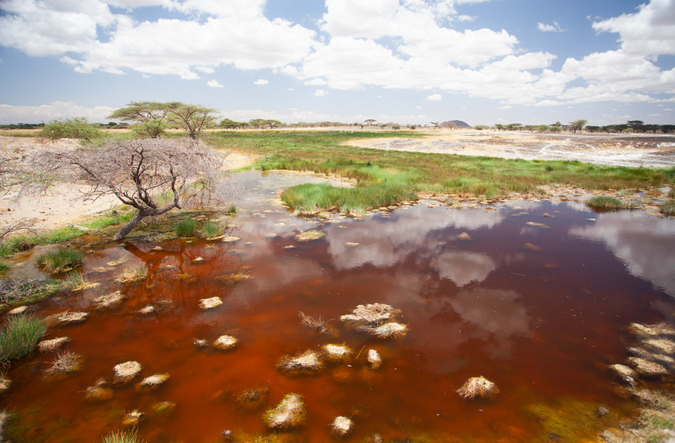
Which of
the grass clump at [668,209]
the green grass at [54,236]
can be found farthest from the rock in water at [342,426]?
the grass clump at [668,209]

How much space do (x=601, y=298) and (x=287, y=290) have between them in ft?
25.9

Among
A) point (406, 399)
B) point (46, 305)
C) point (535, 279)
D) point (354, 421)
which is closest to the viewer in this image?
point (354, 421)

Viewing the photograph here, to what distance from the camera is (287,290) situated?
24.0 ft

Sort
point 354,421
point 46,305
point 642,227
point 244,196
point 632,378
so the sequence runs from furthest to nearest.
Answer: point 244,196
point 642,227
point 46,305
point 632,378
point 354,421

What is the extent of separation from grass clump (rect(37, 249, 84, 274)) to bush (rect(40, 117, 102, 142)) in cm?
2363

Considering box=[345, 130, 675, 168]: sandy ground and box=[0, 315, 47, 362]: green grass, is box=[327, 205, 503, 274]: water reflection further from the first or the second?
box=[345, 130, 675, 168]: sandy ground

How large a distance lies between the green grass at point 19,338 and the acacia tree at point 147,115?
29549 mm

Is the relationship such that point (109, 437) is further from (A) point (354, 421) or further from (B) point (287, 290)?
(B) point (287, 290)

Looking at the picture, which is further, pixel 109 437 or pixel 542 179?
pixel 542 179

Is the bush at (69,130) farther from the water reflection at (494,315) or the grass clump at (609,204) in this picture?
the grass clump at (609,204)

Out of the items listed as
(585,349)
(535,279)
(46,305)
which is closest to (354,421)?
(585,349)

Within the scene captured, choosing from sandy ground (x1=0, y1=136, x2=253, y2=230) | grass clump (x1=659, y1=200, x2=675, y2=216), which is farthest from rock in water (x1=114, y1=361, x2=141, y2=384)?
grass clump (x1=659, y1=200, x2=675, y2=216)

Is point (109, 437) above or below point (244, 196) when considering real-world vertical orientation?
below

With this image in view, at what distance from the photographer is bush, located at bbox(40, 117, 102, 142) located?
83.1ft
